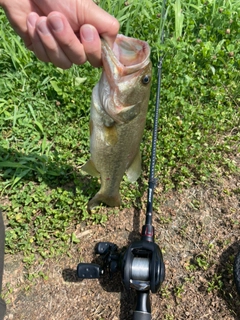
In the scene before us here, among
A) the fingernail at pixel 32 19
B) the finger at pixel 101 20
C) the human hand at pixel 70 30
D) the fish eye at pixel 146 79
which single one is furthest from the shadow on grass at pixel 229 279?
the fingernail at pixel 32 19

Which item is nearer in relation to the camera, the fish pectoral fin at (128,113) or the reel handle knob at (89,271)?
the fish pectoral fin at (128,113)

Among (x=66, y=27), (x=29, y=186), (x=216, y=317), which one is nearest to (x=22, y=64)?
(x=29, y=186)

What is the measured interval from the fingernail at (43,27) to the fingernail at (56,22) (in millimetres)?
63

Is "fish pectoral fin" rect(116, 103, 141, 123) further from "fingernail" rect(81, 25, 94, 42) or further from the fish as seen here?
"fingernail" rect(81, 25, 94, 42)

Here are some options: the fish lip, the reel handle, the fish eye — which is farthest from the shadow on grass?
the fish lip

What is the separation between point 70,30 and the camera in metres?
2.03

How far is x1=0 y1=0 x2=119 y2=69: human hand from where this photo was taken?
2.03m

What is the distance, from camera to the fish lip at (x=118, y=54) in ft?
7.11

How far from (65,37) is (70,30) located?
49 millimetres

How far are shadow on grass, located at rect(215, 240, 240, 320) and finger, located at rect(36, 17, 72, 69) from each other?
86.5 inches

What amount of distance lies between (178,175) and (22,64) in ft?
7.89

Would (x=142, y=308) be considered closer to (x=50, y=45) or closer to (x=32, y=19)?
(x=50, y=45)

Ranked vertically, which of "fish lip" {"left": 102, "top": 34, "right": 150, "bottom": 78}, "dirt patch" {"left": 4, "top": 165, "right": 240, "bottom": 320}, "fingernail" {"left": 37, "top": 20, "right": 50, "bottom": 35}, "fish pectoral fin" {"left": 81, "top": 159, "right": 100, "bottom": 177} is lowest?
"dirt patch" {"left": 4, "top": 165, "right": 240, "bottom": 320}

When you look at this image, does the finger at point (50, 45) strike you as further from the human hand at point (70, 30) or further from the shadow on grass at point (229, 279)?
the shadow on grass at point (229, 279)
